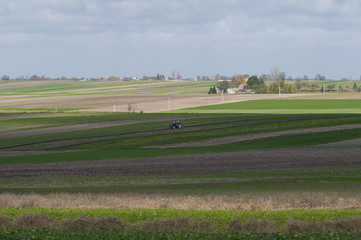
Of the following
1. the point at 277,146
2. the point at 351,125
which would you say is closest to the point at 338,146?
the point at 277,146

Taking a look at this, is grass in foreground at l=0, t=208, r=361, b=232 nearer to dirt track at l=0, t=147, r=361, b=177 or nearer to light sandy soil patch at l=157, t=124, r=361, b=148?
dirt track at l=0, t=147, r=361, b=177

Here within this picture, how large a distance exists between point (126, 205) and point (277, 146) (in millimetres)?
32090

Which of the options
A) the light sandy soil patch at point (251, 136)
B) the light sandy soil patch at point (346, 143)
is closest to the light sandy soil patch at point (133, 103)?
the light sandy soil patch at point (251, 136)

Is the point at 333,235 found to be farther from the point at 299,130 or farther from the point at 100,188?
the point at 299,130

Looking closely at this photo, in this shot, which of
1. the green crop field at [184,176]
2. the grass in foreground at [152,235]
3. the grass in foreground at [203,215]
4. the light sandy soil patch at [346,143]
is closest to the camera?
the grass in foreground at [152,235]

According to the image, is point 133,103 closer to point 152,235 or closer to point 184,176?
point 184,176

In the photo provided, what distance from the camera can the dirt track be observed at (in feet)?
120

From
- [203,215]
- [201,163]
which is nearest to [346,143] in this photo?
[201,163]

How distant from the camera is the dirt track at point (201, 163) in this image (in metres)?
36.7

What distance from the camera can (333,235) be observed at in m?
14.4

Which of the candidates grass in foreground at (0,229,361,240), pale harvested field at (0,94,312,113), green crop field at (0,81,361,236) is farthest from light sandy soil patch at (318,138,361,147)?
pale harvested field at (0,94,312,113)

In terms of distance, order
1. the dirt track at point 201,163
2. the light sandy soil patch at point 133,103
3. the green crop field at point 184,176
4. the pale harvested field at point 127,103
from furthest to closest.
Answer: the light sandy soil patch at point 133,103, the pale harvested field at point 127,103, the dirt track at point 201,163, the green crop field at point 184,176

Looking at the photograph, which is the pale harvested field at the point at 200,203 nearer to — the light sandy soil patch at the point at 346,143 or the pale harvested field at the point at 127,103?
the light sandy soil patch at the point at 346,143

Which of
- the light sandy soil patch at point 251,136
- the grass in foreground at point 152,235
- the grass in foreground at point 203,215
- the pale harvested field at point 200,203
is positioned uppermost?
the grass in foreground at point 152,235
